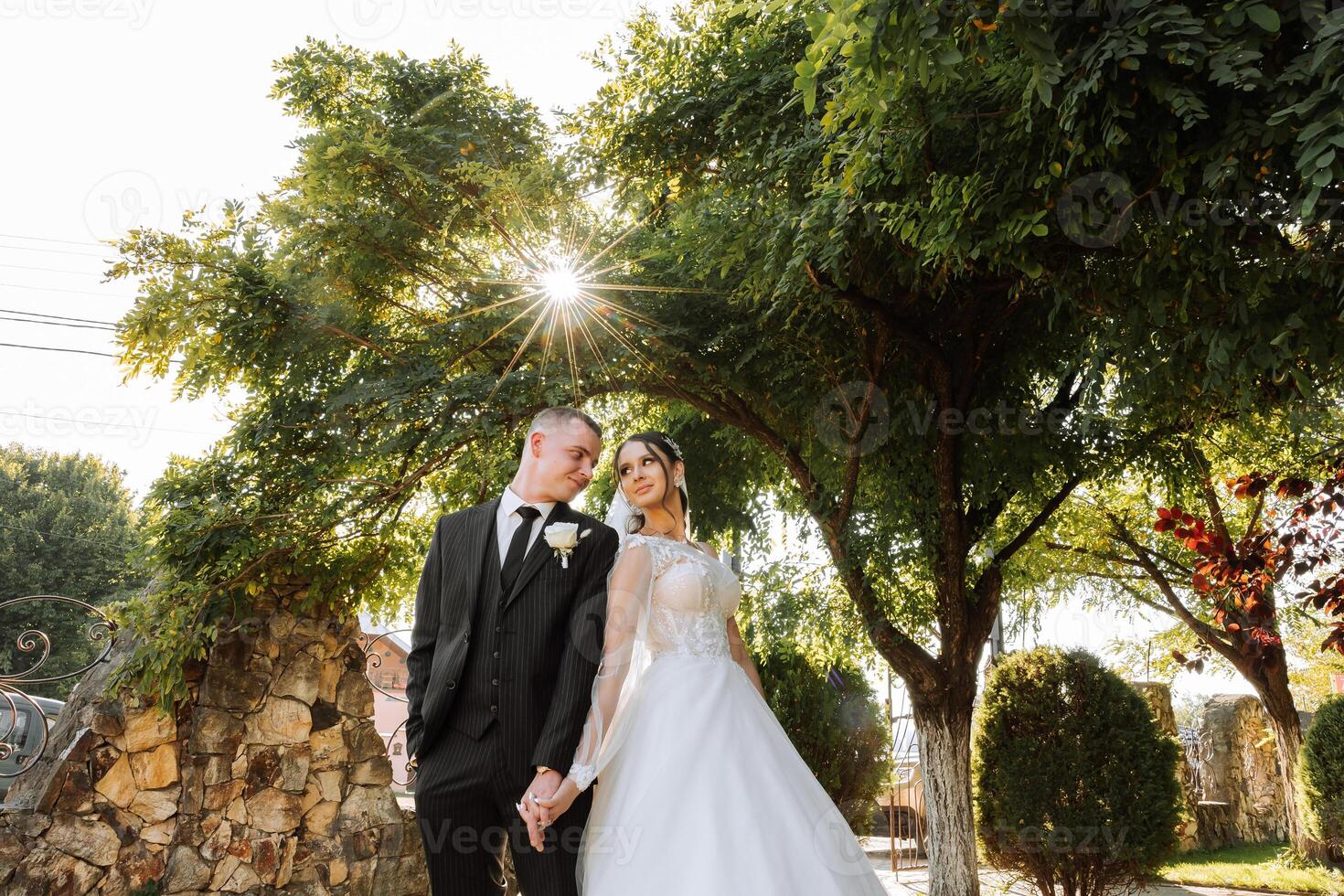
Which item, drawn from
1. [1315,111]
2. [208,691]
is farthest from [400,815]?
[1315,111]

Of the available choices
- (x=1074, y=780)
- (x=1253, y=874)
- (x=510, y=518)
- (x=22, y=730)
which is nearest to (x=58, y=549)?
(x=22, y=730)

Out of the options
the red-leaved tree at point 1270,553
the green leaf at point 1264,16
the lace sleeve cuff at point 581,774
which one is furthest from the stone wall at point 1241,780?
the lace sleeve cuff at point 581,774

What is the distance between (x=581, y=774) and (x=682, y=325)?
5422 mm

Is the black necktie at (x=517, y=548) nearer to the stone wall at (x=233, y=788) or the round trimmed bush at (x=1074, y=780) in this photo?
the stone wall at (x=233, y=788)

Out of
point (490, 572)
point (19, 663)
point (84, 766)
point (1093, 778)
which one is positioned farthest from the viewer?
point (19, 663)

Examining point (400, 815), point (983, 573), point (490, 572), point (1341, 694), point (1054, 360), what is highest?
point (1054, 360)

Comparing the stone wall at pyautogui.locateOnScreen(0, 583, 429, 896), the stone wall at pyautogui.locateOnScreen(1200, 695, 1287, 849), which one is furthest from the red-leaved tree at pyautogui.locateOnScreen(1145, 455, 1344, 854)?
the stone wall at pyautogui.locateOnScreen(1200, 695, 1287, 849)

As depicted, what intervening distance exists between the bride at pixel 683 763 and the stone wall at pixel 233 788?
5.02m

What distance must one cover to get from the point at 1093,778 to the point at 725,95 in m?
6.47

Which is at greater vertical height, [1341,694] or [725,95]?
[725,95]

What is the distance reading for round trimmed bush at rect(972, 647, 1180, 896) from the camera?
7.83m

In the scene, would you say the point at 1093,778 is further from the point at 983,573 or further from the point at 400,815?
the point at 400,815

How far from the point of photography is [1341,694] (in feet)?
34.2

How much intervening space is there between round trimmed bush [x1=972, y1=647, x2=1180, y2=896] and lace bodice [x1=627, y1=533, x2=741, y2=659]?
17.9 feet
